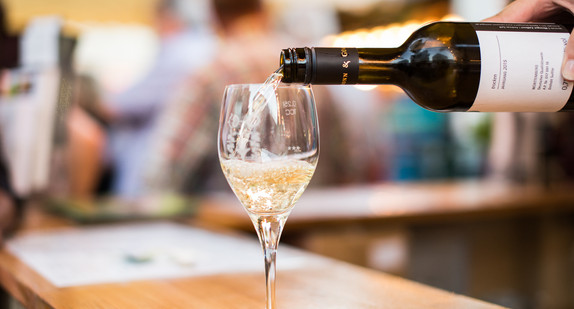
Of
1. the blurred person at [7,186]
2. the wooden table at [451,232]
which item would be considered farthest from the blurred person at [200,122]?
the blurred person at [7,186]

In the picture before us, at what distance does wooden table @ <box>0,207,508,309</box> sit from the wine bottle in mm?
257

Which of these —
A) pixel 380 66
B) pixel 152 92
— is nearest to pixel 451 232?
pixel 152 92

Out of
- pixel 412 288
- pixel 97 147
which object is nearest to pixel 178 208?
pixel 412 288

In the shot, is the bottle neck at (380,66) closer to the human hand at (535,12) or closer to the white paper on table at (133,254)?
the human hand at (535,12)

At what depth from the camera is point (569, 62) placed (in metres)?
0.72

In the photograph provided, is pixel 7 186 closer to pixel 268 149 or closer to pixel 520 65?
pixel 268 149

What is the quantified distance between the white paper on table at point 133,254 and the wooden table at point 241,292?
40 mm

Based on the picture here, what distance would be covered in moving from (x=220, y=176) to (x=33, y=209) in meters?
1.48

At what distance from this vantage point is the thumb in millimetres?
714

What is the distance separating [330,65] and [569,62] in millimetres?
262

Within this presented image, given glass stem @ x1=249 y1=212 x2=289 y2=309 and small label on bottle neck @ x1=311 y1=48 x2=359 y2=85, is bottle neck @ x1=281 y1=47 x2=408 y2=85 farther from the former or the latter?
glass stem @ x1=249 y1=212 x2=289 y2=309

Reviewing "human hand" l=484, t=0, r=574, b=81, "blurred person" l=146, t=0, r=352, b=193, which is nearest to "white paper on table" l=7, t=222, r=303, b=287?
A: "human hand" l=484, t=0, r=574, b=81

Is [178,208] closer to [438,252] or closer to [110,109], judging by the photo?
[438,252]

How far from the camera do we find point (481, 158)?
5562mm
